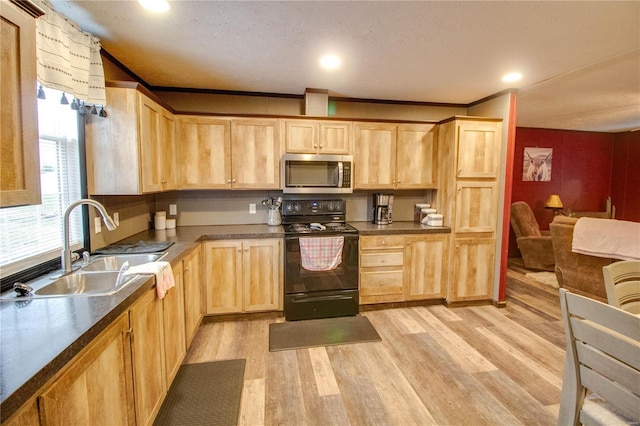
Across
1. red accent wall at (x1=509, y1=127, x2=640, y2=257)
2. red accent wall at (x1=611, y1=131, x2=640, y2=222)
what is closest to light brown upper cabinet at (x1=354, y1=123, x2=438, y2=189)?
red accent wall at (x1=509, y1=127, x2=640, y2=257)

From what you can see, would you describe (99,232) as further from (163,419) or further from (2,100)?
(2,100)

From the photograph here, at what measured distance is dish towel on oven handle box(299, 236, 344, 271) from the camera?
3.12 metres

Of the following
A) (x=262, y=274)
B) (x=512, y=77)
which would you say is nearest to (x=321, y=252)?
(x=262, y=274)

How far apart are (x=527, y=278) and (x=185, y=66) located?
5.23 metres

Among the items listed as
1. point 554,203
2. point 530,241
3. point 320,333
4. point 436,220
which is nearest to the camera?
point 320,333

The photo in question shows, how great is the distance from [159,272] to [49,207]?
82cm

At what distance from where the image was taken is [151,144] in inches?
100

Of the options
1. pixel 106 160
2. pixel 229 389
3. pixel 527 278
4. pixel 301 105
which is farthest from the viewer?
pixel 527 278

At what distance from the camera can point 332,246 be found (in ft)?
10.4

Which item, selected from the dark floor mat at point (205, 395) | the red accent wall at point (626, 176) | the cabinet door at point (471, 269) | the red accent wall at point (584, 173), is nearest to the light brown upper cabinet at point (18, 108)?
the dark floor mat at point (205, 395)

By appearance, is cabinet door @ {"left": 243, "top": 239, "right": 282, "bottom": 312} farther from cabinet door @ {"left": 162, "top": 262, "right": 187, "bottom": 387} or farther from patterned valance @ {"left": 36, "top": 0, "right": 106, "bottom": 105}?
patterned valance @ {"left": 36, "top": 0, "right": 106, "bottom": 105}

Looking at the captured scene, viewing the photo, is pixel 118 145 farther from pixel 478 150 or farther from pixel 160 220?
pixel 478 150

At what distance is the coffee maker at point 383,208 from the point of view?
3709 millimetres

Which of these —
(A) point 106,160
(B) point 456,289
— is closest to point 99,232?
(A) point 106,160
